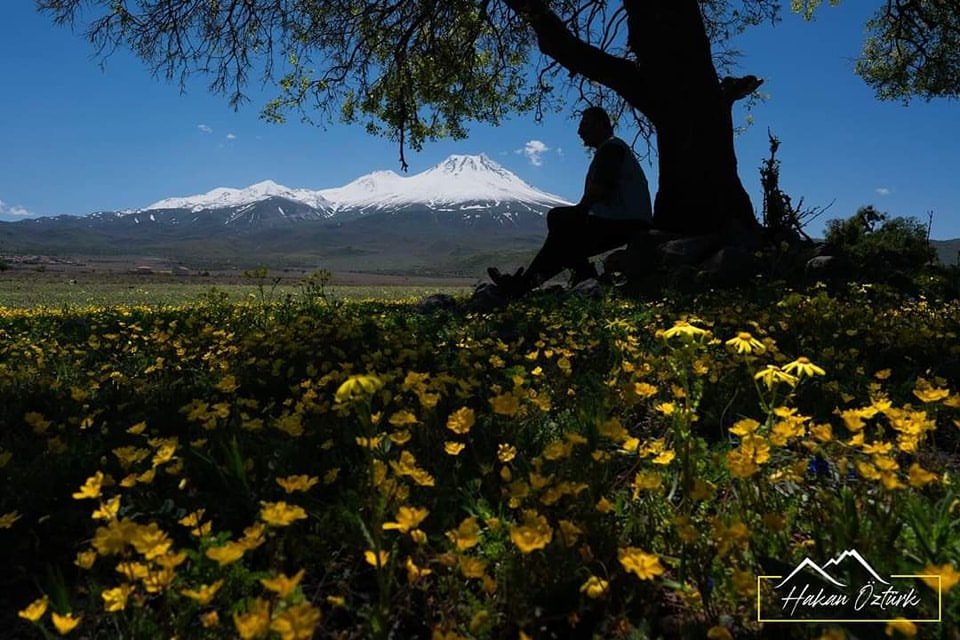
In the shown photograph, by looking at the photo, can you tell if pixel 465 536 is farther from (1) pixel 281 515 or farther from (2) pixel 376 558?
(1) pixel 281 515

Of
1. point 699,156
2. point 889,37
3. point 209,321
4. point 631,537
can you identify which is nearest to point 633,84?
point 699,156

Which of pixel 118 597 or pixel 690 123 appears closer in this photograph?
pixel 118 597

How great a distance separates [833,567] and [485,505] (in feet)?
3.53

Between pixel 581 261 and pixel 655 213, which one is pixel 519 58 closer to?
pixel 655 213

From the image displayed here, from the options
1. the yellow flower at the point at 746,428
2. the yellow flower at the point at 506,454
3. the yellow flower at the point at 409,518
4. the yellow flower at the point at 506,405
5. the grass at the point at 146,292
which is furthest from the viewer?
the grass at the point at 146,292

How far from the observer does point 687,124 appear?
959 centimetres

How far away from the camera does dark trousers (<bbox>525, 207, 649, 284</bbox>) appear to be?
8539mm

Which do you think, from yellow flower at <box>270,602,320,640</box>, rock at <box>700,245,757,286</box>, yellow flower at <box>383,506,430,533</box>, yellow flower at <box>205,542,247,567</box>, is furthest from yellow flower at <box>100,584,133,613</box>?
rock at <box>700,245,757,286</box>

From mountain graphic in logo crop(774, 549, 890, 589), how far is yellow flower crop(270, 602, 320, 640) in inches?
47.6

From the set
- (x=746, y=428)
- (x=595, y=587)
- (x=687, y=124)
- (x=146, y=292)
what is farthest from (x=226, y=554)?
(x=146, y=292)

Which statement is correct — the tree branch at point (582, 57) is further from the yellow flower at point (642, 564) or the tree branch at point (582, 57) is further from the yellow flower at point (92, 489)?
the yellow flower at point (92, 489)

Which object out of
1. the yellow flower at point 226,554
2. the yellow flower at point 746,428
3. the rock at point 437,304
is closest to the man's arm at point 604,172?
the rock at point 437,304

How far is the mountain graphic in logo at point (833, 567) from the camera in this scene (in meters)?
1.44

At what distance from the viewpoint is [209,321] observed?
23.0 feet
